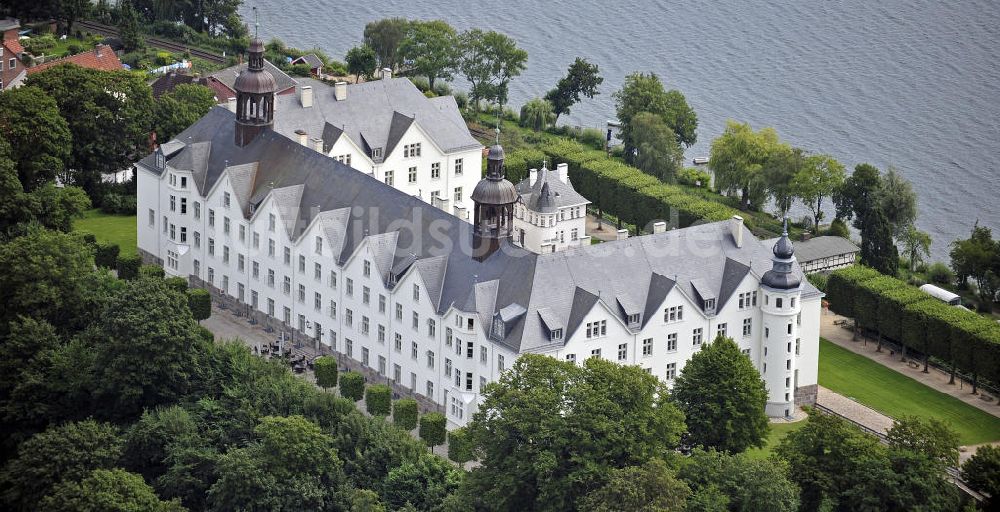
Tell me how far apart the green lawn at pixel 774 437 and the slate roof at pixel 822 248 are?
93.6ft

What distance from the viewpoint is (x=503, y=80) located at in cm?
19938

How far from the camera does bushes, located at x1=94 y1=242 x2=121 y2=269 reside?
157 meters

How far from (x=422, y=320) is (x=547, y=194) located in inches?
762

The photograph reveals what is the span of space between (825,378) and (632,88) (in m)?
52.9

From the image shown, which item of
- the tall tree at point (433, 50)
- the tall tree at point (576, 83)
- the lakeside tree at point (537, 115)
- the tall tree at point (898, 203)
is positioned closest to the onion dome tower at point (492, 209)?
the tall tree at point (898, 203)

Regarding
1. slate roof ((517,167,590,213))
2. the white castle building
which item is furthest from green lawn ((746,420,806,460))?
slate roof ((517,167,590,213))

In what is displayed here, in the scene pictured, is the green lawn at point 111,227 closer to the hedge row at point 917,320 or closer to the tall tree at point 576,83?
the tall tree at point 576,83

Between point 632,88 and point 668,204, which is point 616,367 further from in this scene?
point 632,88

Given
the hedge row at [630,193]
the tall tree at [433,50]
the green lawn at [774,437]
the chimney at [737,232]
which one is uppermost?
the tall tree at [433,50]

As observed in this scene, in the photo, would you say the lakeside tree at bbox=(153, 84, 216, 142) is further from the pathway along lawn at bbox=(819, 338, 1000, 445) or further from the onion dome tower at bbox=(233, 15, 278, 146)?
the pathway along lawn at bbox=(819, 338, 1000, 445)

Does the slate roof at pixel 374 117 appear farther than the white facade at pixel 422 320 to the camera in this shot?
Yes

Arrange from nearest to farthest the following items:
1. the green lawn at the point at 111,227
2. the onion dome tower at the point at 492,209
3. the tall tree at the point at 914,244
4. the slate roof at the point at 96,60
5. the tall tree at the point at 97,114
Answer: the onion dome tower at the point at 492,209 → the green lawn at the point at 111,227 → the tall tree at the point at 914,244 → the tall tree at the point at 97,114 → the slate roof at the point at 96,60

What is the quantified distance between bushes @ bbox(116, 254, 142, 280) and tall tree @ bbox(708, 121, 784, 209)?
5485 cm

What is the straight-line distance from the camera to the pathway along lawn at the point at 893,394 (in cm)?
13712
